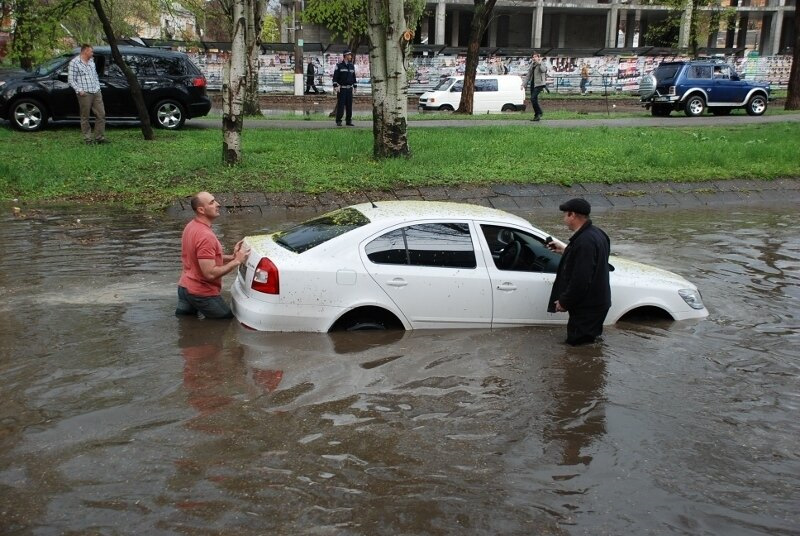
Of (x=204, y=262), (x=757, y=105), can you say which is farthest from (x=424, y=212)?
(x=757, y=105)

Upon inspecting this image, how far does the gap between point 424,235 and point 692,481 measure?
324cm

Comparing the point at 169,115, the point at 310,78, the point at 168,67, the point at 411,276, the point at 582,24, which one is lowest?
the point at 411,276

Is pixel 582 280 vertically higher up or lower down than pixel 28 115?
lower down

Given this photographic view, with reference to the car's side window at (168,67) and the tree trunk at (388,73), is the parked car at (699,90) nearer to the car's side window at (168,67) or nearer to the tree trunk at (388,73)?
the tree trunk at (388,73)

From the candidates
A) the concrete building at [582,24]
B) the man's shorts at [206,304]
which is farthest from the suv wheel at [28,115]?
the concrete building at [582,24]

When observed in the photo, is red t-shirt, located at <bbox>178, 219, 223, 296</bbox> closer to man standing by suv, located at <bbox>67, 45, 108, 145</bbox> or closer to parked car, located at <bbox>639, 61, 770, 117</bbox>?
man standing by suv, located at <bbox>67, 45, 108, 145</bbox>

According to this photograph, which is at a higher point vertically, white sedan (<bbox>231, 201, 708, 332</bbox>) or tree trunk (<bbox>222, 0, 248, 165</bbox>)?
tree trunk (<bbox>222, 0, 248, 165</bbox>)

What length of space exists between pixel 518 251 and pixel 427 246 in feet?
2.91

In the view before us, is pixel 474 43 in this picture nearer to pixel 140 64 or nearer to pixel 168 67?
pixel 168 67

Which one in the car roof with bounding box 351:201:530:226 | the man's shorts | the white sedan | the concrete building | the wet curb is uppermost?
the concrete building

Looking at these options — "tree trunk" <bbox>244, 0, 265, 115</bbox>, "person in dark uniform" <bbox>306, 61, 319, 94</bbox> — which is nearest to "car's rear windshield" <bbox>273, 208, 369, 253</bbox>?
"tree trunk" <bbox>244, 0, 265, 115</bbox>

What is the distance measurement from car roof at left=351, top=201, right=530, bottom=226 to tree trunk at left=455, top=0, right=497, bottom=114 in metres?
20.4

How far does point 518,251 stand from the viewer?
24.6ft

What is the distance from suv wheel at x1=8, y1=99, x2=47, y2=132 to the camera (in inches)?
723
